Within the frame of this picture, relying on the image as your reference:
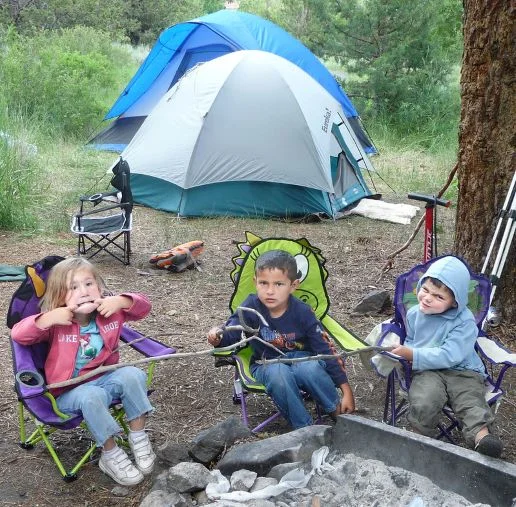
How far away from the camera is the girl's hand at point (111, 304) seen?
3.08 m

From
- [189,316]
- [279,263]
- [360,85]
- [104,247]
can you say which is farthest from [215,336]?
[360,85]

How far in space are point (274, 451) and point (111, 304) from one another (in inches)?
38.2

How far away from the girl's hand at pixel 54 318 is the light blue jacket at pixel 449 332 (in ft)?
4.83

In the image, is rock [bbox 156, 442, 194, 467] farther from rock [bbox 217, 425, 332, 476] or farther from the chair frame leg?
the chair frame leg

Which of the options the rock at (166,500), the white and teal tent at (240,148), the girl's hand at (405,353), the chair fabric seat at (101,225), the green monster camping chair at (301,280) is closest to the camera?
the rock at (166,500)

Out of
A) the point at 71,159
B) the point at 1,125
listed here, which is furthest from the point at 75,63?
the point at 1,125

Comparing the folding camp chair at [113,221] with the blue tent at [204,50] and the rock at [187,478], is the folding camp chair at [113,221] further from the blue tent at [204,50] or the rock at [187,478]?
the blue tent at [204,50]

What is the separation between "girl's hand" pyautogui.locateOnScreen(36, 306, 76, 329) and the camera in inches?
116

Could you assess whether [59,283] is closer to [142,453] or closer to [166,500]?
[142,453]

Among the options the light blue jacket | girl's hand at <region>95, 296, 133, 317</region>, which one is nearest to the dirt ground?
girl's hand at <region>95, 296, 133, 317</region>

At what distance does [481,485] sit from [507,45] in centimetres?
273

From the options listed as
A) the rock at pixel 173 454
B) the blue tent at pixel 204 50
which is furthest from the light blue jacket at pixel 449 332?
the blue tent at pixel 204 50

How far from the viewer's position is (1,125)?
8.98 meters

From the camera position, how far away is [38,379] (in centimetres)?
284
